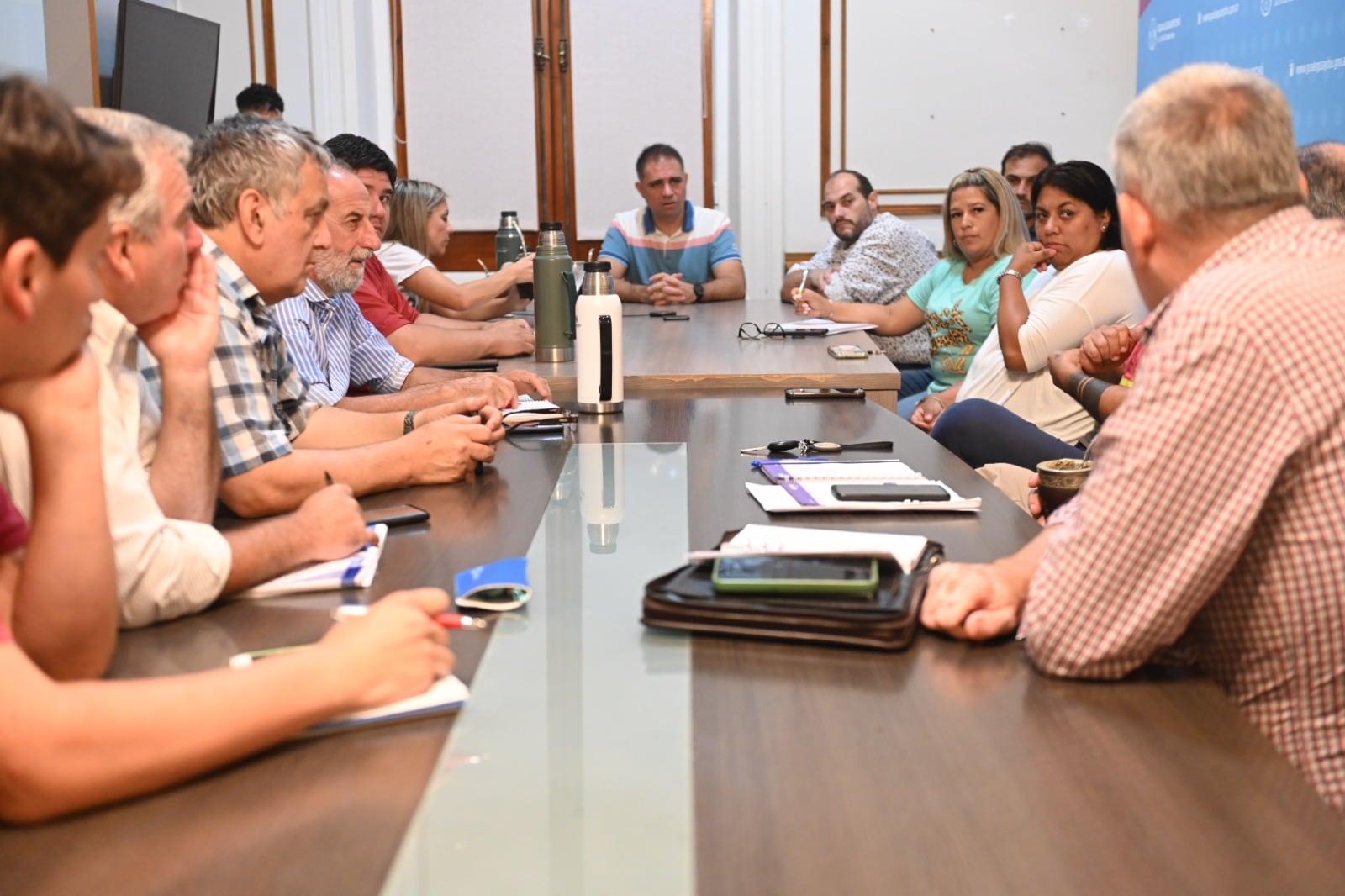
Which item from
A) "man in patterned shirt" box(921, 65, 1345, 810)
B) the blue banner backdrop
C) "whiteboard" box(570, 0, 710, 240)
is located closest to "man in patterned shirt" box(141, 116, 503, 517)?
"man in patterned shirt" box(921, 65, 1345, 810)

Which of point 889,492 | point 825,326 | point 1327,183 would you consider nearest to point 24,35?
point 825,326

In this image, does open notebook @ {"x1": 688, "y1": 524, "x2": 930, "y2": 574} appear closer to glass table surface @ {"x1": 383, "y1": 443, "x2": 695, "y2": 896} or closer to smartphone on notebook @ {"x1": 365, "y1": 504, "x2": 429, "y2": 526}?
glass table surface @ {"x1": 383, "y1": 443, "x2": 695, "y2": 896}

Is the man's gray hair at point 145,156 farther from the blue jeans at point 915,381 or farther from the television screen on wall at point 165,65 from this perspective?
the blue jeans at point 915,381

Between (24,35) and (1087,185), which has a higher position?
(24,35)

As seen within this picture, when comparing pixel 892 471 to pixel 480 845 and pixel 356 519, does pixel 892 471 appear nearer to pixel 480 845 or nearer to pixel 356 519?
pixel 356 519

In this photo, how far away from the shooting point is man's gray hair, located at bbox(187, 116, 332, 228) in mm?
2064

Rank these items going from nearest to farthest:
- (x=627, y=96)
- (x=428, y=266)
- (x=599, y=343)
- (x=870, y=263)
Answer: (x=599, y=343) → (x=428, y=266) → (x=870, y=263) → (x=627, y=96)

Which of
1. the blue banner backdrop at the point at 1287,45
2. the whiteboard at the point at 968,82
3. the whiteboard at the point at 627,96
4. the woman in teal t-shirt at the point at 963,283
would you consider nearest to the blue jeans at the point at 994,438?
the woman in teal t-shirt at the point at 963,283

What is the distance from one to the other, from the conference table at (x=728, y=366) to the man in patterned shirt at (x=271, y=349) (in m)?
0.70

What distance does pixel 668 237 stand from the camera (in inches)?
223

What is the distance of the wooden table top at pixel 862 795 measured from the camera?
0.83 metres

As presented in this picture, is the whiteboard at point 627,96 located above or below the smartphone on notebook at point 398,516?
above

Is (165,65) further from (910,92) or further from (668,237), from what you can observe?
(910,92)

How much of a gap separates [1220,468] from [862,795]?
0.43 m
